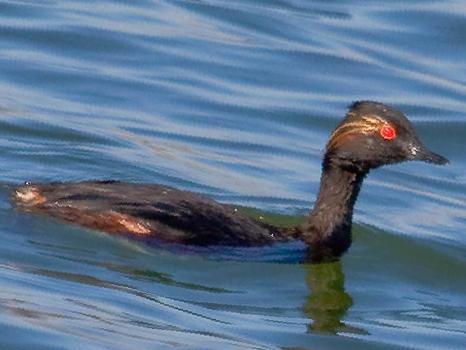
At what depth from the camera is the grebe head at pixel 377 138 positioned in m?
12.8

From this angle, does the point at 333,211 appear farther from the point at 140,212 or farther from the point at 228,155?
the point at 228,155

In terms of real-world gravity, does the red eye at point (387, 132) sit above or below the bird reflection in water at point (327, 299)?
above

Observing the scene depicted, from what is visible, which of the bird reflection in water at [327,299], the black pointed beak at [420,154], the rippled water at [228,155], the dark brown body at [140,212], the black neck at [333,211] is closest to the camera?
the rippled water at [228,155]

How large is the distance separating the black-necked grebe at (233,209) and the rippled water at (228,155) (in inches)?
5.1

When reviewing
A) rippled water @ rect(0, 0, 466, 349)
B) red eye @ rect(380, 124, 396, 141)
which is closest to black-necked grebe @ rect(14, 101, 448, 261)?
red eye @ rect(380, 124, 396, 141)

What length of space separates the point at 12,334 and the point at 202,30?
10.4 metres

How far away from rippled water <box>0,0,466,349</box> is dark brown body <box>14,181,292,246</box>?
0.34 ft

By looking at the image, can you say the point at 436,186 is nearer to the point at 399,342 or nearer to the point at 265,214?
the point at 265,214

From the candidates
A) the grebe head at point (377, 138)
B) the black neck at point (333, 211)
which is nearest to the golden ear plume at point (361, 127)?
the grebe head at point (377, 138)

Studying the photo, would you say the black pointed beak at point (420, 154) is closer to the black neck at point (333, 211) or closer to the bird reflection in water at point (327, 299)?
the black neck at point (333, 211)

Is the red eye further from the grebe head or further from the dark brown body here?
the dark brown body

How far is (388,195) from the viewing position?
1509 centimetres

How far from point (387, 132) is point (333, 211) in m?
0.73

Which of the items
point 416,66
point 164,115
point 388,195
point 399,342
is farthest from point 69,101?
point 399,342
